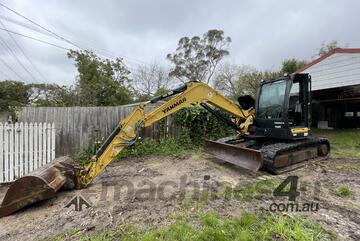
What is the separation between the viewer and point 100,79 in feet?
55.2

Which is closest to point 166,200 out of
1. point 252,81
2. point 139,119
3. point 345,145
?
point 139,119

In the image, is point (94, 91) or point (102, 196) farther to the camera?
point (94, 91)

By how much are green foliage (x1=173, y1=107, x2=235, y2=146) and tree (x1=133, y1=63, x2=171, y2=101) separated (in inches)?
622

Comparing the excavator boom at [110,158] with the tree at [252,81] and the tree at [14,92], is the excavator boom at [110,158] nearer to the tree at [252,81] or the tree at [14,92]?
the tree at [252,81]

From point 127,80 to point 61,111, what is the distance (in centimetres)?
1300

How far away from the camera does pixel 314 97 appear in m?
12.9

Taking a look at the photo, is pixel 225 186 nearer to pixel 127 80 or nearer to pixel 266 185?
pixel 266 185

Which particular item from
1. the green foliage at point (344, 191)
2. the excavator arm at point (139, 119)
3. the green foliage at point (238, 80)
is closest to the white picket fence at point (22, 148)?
the excavator arm at point (139, 119)

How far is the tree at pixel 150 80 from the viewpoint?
23938 millimetres

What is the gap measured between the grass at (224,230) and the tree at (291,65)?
18.6m

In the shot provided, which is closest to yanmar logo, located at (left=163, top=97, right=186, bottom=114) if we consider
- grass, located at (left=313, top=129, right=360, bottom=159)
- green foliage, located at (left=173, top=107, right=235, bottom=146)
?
green foliage, located at (left=173, top=107, right=235, bottom=146)

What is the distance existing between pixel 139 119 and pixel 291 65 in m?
18.8

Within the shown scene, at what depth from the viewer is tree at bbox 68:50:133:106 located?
Result: 15.5 meters

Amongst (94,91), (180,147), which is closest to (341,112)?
(180,147)
